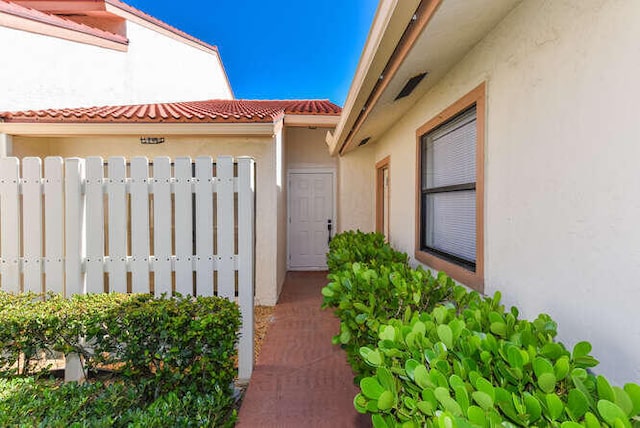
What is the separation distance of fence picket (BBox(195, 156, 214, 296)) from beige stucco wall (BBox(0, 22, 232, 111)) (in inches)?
187

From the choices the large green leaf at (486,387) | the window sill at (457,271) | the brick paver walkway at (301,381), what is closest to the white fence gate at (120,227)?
the brick paver walkway at (301,381)

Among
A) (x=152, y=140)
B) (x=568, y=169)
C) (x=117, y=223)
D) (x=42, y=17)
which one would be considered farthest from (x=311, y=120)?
(x=568, y=169)

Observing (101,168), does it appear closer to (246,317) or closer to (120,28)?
(246,317)

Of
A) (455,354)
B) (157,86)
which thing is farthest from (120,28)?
(455,354)

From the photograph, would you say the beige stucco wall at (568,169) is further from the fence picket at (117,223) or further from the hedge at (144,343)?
the fence picket at (117,223)

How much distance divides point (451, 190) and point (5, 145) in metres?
6.49

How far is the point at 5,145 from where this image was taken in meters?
5.33

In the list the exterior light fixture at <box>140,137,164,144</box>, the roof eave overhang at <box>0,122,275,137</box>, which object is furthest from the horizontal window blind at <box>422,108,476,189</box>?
the exterior light fixture at <box>140,137,164,144</box>

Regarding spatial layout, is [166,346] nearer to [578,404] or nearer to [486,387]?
[486,387]

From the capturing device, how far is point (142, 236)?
3521 millimetres

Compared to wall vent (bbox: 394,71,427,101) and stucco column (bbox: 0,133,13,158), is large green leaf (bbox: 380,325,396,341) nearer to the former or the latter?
wall vent (bbox: 394,71,427,101)

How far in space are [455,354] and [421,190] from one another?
9.87 feet

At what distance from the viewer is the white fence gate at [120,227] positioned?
3.47 meters

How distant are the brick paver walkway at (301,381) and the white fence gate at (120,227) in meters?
0.39
